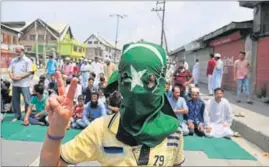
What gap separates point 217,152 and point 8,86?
613cm

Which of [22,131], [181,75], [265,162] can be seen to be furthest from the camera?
[181,75]

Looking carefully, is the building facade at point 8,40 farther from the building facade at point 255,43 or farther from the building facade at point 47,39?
the building facade at point 255,43

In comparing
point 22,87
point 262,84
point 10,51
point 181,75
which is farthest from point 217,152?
point 10,51

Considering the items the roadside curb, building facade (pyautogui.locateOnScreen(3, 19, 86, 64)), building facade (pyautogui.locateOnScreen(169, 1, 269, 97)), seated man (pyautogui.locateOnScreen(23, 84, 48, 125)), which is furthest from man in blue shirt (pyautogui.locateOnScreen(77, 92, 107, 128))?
building facade (pyautogui.locateOnScreen(3, 19, 86, 64))

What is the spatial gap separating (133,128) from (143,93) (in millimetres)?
162

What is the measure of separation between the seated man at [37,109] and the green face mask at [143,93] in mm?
6719

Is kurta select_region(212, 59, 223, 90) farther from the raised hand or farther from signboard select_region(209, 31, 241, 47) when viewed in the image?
the raised hand

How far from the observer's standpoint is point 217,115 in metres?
7.82

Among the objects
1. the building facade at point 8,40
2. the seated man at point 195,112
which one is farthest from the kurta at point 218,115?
the building facade at point 8,40

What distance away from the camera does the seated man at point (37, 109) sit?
805 centimetres

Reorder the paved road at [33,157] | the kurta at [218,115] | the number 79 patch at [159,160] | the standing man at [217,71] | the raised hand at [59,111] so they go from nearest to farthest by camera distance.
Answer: the raised hand at [59,111], the number 79 patch at [159,160], the paved road at [33,157], the kurta at [218,115], the standing man at [217,71]

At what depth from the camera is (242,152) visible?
20.3 feet

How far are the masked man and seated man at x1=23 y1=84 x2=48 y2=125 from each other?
6.65 metres

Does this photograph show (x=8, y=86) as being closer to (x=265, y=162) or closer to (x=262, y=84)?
(x=265, y=162)
